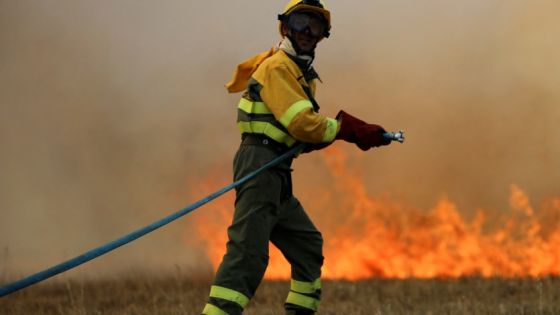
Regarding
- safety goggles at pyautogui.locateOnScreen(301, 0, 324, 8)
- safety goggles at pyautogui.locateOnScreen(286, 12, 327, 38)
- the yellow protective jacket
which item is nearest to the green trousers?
the yellow protective jacket

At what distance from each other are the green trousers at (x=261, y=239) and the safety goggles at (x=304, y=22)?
805 millimetres

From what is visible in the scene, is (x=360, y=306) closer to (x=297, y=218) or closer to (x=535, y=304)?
(x=535, y=304)

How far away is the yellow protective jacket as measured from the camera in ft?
17.5

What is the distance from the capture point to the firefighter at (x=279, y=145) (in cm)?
533

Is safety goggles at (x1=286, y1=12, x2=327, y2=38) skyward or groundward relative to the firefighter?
skyward

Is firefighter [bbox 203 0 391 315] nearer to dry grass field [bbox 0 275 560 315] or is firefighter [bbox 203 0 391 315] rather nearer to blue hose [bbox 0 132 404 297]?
blue hose [bbox 0 132 404 297]

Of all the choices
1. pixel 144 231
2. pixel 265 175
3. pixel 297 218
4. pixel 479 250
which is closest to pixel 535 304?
pixel 479 250

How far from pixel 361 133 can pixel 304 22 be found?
2.65ft

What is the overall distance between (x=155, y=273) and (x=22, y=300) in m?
1.47

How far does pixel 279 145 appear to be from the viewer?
5.58m

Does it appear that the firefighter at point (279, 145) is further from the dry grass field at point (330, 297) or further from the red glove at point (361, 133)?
the dry grass field at point (330, 297)

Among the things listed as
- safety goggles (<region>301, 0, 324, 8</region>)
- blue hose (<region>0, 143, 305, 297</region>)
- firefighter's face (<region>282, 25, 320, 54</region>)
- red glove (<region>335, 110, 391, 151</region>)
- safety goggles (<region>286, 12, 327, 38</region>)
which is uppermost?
safety goggles (<region>301, 0, 324, 8</region>)

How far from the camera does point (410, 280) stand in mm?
9469

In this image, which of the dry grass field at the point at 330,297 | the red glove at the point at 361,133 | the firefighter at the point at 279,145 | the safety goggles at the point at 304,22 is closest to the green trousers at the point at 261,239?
the firefighter at the point at 279,145
